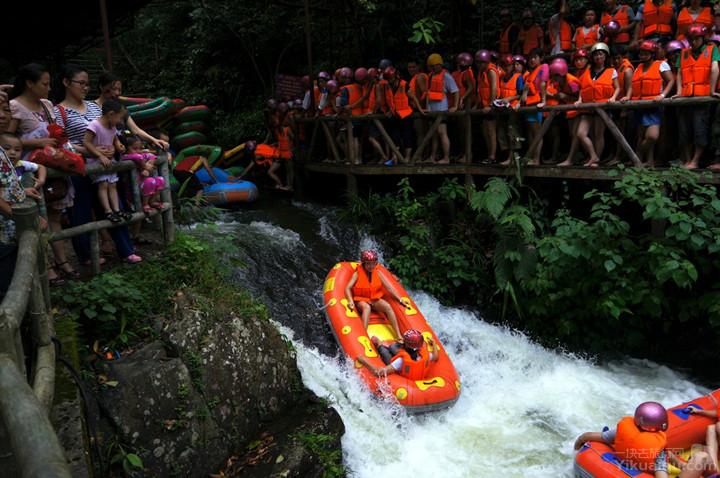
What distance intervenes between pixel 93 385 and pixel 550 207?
7.21 meters

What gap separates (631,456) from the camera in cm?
470

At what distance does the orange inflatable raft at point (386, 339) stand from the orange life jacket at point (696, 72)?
4.24 metres

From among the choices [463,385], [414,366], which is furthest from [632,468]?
[463,385]

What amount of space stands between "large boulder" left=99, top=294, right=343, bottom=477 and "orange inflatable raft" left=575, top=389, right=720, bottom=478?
7.08 feet

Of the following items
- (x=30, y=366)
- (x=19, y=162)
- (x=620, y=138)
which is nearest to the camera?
(x=30, y=366)

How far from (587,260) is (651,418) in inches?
114

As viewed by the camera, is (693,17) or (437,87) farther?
(437,87)

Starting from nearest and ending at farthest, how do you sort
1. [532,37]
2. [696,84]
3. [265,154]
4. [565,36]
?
[696,84], [565,36], [532,37], [265,154]

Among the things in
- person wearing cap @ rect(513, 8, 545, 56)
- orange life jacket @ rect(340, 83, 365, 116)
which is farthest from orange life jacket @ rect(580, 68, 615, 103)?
orange life jacket @ rect(340, 83, 365, 116)

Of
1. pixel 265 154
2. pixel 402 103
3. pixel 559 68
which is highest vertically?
pixel 559 68

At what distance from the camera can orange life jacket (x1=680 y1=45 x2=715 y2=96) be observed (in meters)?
6.77

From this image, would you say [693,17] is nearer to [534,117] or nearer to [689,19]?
[689,19]

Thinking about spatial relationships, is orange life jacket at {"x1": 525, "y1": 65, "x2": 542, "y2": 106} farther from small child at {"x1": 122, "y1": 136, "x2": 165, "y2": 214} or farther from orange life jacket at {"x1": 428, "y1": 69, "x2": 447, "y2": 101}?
small child at {"x1": 122, "y1": 136, "x2": 165, "y2": 214}

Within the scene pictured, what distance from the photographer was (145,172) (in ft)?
17.9
